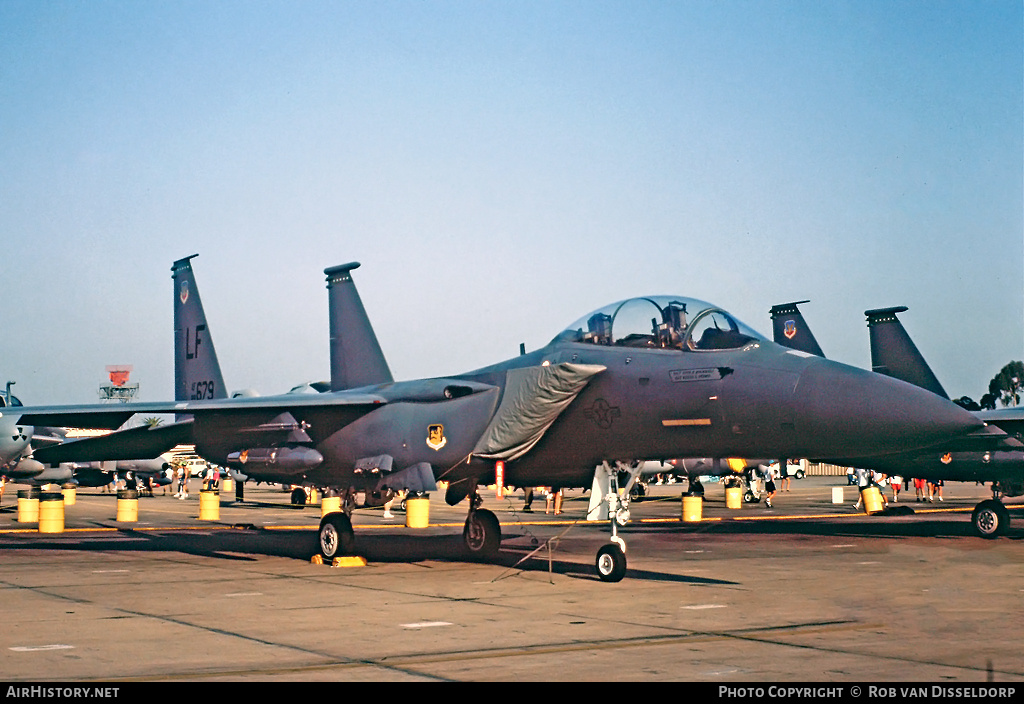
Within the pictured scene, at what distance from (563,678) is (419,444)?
26.5ft

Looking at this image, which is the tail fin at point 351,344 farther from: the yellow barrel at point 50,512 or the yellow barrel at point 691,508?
the yellow barrel at point 691,508

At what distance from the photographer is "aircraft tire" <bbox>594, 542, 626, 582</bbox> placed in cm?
1277

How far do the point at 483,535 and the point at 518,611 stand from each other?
614 cm

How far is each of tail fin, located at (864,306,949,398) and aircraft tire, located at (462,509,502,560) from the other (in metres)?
11.7

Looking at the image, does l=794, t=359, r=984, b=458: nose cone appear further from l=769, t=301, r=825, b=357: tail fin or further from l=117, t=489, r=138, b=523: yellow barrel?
l=117, t=489, r=138, b=523: yellow barrel

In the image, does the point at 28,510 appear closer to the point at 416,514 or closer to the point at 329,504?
the point at 329,504

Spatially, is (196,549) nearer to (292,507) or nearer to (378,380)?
(378,380)

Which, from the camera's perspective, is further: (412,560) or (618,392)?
(412,560)

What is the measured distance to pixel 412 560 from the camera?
16.4m

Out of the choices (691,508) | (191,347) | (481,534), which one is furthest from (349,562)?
(691,508)

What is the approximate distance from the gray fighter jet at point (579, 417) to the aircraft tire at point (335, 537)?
0.03 meters

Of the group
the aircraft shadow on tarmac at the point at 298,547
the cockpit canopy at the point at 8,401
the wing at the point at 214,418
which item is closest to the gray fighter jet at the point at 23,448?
the cockpit canopy at the point at 8,401

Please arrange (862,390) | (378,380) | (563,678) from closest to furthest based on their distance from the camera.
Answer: (563,678), (862,390), (378,380)
